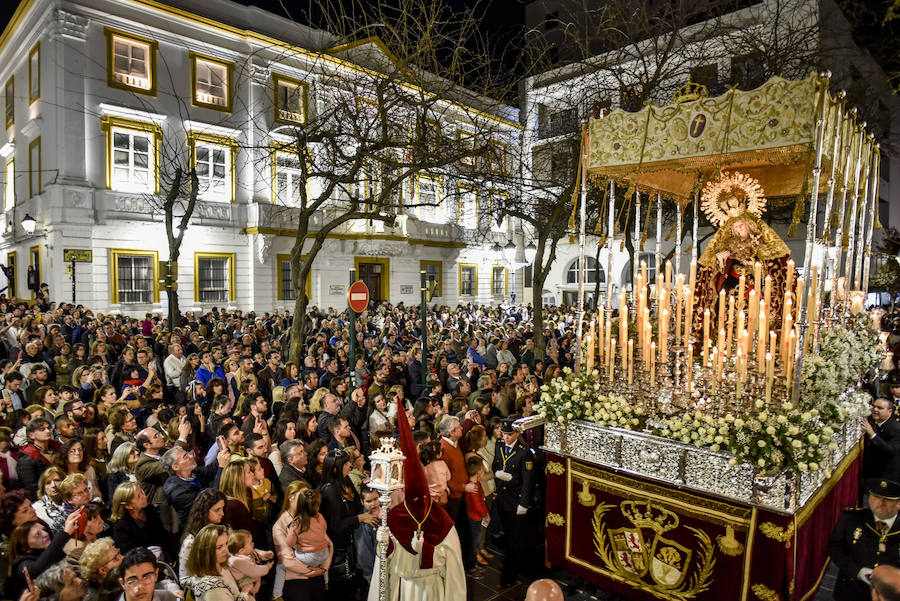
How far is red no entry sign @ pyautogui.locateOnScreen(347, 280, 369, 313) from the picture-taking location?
10258 mm

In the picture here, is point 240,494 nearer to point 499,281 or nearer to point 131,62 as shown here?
point 131,62

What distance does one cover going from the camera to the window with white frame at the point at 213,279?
79.8 ft

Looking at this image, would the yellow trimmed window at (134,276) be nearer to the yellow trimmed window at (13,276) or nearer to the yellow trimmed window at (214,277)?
the yellow trimmed window at (214,277)

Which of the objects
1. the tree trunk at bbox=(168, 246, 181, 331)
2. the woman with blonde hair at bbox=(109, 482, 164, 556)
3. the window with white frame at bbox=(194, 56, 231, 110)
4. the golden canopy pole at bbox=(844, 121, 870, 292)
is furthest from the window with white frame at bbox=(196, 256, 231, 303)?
the golden canopy pole at bbox=(844, 121, 870, 292)

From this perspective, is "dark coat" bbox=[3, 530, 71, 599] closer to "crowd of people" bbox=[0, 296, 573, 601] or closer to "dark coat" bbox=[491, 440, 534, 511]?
"crowd of people" bbox=[0, 296, 573, 601]

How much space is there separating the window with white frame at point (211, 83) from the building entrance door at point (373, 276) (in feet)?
32.9

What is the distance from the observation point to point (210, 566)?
4.07 meters

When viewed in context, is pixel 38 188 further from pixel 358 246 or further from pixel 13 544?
pixel 13 544

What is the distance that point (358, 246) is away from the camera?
28.8 meters

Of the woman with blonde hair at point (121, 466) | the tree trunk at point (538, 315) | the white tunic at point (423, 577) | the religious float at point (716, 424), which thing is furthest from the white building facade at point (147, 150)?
the white tunic at point (423, 577)

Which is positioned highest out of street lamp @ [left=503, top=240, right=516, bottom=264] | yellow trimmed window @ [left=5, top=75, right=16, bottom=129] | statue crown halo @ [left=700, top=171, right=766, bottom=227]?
yellow trimmed window @ [left=5, top=75, right=16, bottom=129]

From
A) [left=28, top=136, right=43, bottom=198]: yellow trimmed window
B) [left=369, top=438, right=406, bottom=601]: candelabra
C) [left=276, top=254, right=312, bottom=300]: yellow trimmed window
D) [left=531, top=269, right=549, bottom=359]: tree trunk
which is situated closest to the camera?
[left=369, top=438, right=406, bottom=601]: candelabra

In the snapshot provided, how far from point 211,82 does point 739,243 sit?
23.2 metres

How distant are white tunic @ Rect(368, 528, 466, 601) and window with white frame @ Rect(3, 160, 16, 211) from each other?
28.5 metres
